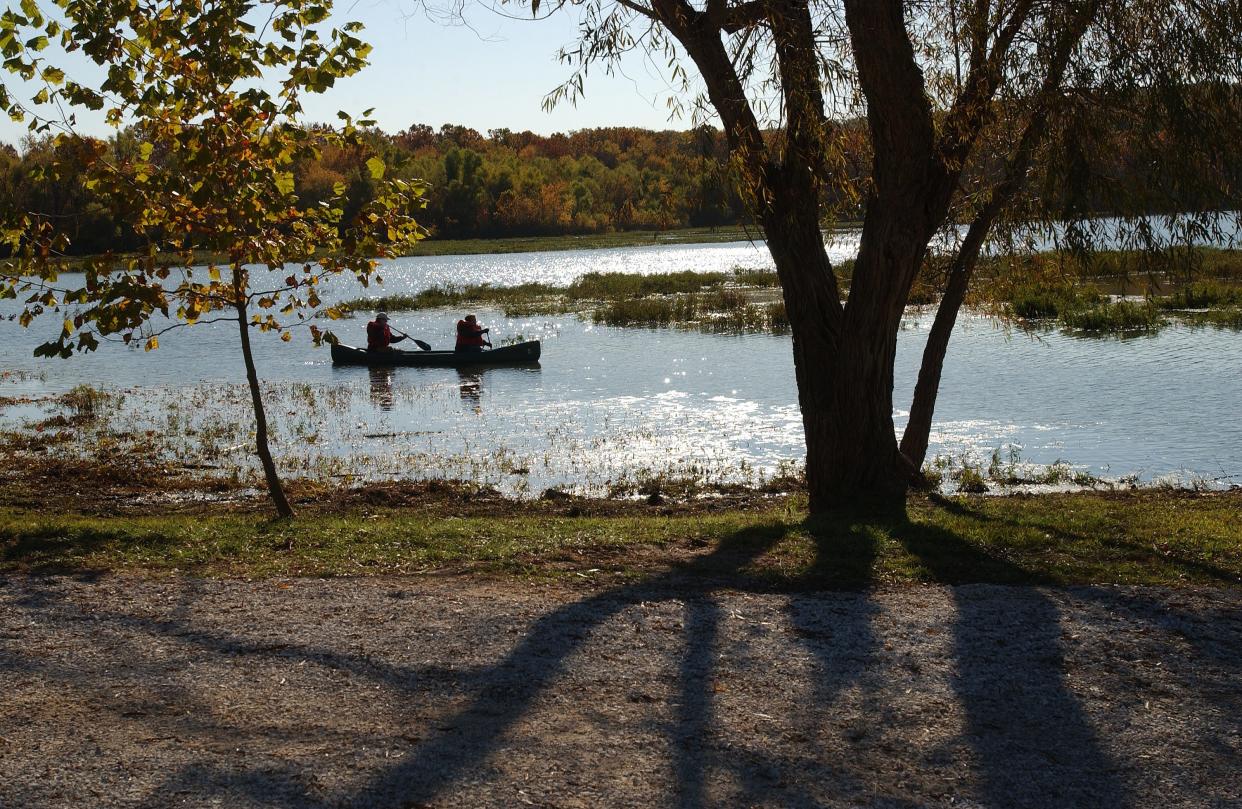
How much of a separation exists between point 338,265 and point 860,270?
4558 mm

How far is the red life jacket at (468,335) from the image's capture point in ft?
92.4

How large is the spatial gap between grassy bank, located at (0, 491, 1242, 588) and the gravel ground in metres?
0.52

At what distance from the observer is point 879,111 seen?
32.6ft

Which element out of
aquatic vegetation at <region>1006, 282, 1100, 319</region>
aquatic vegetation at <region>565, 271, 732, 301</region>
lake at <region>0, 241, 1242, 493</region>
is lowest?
lake at <region>0, 241, 1242, 493</region>

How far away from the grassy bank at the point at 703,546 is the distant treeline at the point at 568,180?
2.48 meters

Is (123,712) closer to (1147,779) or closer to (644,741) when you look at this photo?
(644,741)

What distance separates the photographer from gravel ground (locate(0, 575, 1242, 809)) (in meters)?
4.73

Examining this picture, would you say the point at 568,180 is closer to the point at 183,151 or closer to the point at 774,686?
the point at 183,151

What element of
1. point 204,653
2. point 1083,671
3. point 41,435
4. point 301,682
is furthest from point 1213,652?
point 41,435

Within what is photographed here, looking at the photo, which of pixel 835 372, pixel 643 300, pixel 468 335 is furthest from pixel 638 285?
pixel 835 372

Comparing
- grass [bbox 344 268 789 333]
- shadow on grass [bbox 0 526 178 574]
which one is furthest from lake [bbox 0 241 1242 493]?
shadow on grass [bbox 0 526 178 574]

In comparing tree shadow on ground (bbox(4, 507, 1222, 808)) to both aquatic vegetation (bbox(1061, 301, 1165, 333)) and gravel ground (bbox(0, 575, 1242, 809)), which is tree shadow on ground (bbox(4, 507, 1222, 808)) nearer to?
gravel ground (bbox(0, 575, 1242, 809))

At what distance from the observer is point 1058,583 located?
25.0ft

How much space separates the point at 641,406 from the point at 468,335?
7.59m
